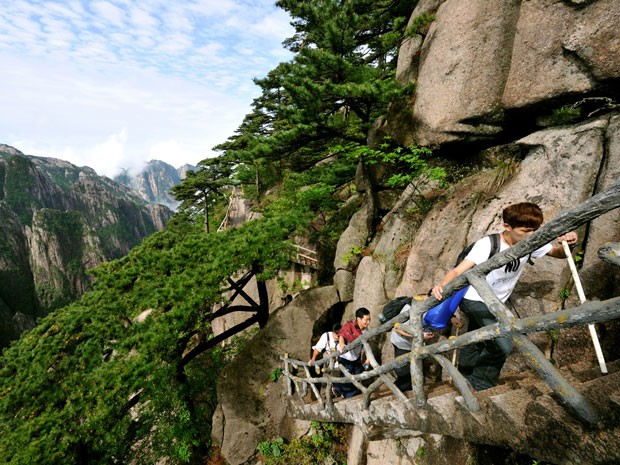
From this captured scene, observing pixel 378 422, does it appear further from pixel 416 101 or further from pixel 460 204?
pixel 416 101

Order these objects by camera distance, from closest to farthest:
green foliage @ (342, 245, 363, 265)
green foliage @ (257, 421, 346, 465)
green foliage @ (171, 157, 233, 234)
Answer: green foliage @ (257, 421, 346, 465) < green foliage @ (342, 245, 363, 265) < green foliage @ (171, 157, 233, 234)

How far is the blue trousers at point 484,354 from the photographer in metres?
3.08

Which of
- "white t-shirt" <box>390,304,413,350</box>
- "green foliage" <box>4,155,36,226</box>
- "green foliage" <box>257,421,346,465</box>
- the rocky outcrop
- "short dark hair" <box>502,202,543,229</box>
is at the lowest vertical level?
"green foliage" <box>257,421,346,465</box>

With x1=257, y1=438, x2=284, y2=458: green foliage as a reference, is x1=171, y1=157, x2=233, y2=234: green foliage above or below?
above

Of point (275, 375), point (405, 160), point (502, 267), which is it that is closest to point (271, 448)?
point (275, 375)

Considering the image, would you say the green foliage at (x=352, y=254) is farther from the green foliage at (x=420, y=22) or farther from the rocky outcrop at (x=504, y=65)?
the green foliage at (x=420, y=22)

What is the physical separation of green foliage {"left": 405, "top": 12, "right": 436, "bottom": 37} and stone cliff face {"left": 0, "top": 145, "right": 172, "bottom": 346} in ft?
190

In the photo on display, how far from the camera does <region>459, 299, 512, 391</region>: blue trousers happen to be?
3.08 metres

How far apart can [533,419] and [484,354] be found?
137 centimetres

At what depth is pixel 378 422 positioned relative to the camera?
138 inches

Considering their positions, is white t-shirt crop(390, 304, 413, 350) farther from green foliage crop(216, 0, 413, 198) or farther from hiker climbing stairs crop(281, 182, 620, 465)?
green foliage crop(216, 0, 413, 198)

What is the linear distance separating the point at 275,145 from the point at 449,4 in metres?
5.86

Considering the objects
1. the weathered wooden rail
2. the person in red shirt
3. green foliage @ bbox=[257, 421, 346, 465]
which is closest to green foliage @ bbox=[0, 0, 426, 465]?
green foliage @ bbox=[257, 421, 346, 465]

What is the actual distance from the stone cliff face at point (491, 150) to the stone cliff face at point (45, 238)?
5170 cm
